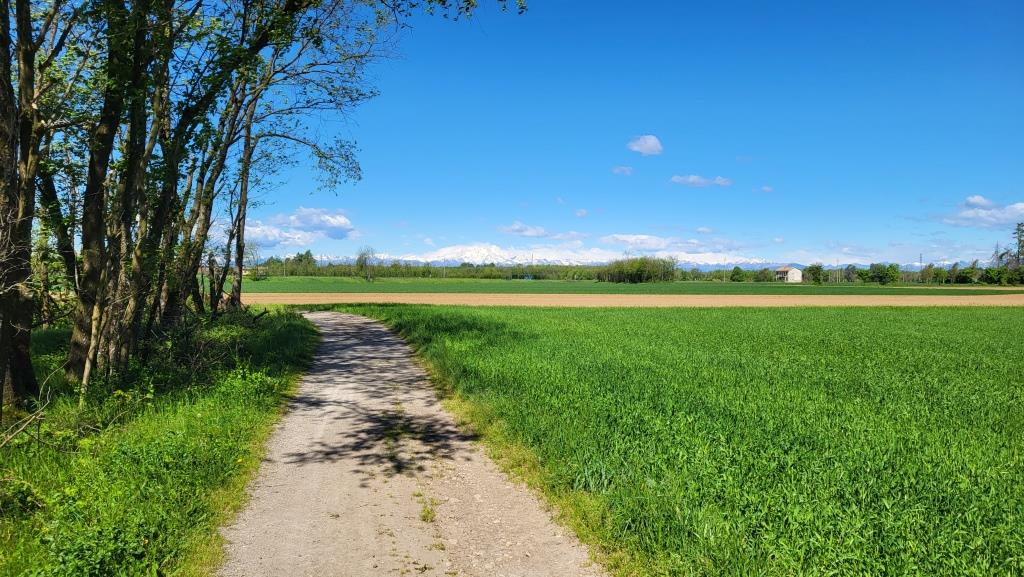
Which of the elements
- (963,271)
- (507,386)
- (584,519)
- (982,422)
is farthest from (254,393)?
(963,271)

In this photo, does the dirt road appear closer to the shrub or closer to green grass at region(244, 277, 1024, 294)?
green grass at region(244, 277, 1024, 294)

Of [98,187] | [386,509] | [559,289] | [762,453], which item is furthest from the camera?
[559,289]

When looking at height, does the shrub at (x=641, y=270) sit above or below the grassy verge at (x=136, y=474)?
above

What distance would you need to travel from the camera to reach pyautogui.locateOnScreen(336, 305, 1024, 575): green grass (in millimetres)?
4355

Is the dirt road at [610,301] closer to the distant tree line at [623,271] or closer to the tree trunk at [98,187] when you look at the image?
the tree trunk at [98,187]

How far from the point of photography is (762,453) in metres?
6.46

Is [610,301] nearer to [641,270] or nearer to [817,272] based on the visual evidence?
[641,270]

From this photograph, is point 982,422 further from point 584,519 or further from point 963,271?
point 963,271

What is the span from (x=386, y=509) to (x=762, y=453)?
439 cm

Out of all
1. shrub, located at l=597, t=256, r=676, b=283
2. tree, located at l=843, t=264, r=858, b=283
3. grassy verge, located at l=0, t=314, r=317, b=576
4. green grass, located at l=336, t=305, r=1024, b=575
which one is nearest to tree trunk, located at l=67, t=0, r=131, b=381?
grassy verge, located at l=0, t=314, r=317, b=576

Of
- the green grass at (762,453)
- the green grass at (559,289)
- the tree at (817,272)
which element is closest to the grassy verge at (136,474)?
the green grass at (762,453)

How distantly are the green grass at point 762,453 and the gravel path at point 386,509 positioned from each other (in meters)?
0.45

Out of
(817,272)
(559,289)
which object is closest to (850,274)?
(817,272)

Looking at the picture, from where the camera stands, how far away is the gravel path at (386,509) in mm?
4457
